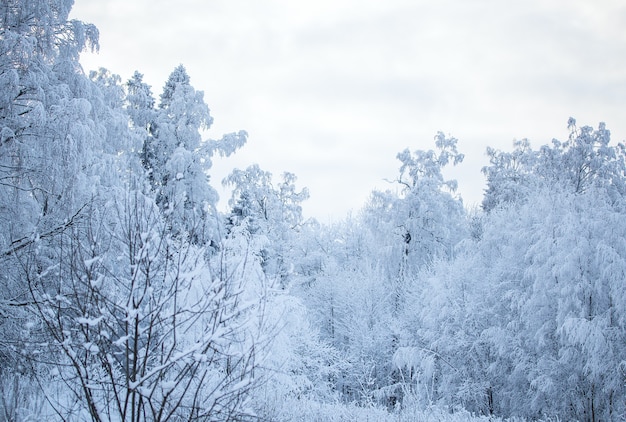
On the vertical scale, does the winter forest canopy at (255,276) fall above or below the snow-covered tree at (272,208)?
below

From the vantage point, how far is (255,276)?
14062mm

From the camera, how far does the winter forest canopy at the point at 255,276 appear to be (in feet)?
15.1

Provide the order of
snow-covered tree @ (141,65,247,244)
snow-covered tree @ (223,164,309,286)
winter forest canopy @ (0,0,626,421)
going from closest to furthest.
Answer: winter forest canopy @ (0,0,626,421)
snow-covered tree @ (141,65,247,244)
snow-covered tree @ (223,164,309,286)

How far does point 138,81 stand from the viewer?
69.8ft

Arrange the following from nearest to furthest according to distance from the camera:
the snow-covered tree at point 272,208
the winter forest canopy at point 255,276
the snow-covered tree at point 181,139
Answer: the winter forest canopy at point 255,276
the snow-covered tree at point 181,139
the snow-covered tree at point 272,208

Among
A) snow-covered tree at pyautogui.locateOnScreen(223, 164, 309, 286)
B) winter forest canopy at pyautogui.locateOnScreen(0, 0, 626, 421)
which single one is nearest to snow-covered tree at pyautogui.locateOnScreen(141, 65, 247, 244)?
winter forest canopy at pyautogui.locateOnScreen(0, 0, 626, 421)

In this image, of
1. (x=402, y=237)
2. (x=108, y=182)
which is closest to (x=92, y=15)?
(x=108, y=182)

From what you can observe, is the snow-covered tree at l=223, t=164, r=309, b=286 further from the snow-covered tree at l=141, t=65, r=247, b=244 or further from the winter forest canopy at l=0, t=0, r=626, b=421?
the snow-covered tree at l=141, t=65, r=247, b=244

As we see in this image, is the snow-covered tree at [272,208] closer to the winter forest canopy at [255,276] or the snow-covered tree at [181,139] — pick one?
the winter forest canopy at [255,276]

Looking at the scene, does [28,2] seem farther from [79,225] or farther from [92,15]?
[79,225]

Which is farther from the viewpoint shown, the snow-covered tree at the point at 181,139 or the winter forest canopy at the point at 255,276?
the snow-covered tree at the point at 181,139

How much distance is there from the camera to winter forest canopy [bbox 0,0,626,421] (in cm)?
460

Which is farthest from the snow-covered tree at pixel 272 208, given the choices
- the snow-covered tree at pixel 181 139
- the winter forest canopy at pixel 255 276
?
the snow-covered tree at pixel 181 139

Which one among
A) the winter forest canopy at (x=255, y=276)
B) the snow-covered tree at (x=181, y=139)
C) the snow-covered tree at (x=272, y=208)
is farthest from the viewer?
the snow-covered tree at (x=272, y=208)
